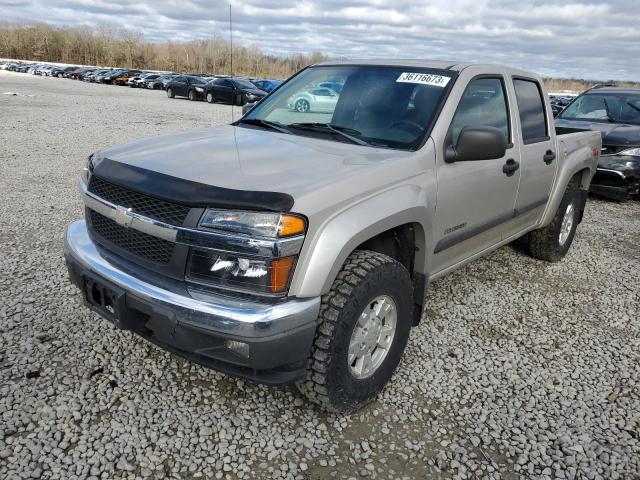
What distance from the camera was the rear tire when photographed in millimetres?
4949

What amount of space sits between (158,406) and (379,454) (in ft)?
3.87

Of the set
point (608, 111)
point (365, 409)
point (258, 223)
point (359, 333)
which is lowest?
point (365, 409)

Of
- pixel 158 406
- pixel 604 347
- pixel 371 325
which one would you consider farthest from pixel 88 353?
pixel 604 347

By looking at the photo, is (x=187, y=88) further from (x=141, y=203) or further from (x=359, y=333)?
(x=359, y=333)

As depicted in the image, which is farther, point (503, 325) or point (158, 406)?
point (503, 325)

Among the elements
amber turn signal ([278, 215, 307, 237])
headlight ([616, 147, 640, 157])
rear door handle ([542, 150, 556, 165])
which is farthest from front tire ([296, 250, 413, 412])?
headlight ([616, 147, 640, 157])

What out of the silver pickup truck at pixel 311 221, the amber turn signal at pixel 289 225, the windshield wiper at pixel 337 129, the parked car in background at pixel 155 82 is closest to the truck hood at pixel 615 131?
the silver pickup truck at pixel 311 221

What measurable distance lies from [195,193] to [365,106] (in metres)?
1.60

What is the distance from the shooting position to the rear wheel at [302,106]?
3.62 metres

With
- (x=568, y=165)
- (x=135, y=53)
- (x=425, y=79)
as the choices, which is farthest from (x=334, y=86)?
(x=135, y=53)

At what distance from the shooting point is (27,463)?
2.25 metres

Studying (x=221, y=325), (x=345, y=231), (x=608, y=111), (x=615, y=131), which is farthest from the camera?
(x=608, y=111)

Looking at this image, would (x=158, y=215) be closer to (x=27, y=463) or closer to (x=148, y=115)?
(x=27, y=463)

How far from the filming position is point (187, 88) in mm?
28359
